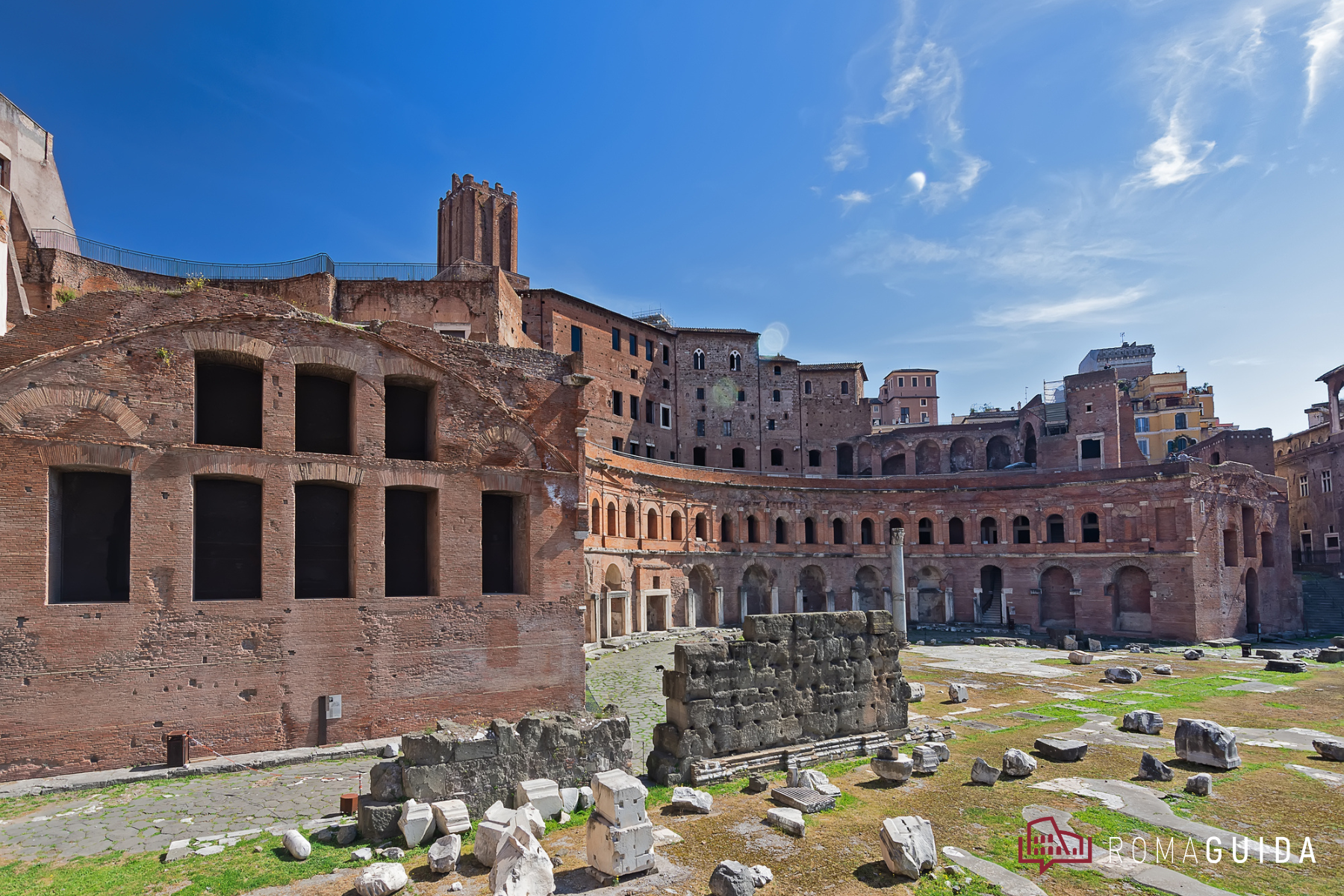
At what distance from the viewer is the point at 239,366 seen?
48.5 feet

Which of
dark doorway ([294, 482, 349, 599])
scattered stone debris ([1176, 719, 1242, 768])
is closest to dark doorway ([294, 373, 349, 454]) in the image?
dark doorway ([294, 482, 349, 599])

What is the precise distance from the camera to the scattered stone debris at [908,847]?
8.87 meters

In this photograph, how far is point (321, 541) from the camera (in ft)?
49.0

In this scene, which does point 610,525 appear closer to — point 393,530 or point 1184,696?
point 393,530

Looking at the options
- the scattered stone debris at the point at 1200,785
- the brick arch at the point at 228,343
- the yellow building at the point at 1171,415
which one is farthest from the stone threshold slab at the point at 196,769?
the yellow building at the point at 1171,415

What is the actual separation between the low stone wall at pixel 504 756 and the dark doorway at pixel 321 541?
510 centimetres

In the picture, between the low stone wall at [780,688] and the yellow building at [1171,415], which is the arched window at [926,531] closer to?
the yellow building at [1171,415]

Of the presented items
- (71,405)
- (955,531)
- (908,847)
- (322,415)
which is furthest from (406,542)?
(955,531)

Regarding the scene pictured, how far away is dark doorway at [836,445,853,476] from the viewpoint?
54.2m

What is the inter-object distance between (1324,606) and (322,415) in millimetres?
53301

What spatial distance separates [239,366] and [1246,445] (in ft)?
181

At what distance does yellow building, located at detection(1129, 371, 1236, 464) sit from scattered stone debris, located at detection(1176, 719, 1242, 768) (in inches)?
2084

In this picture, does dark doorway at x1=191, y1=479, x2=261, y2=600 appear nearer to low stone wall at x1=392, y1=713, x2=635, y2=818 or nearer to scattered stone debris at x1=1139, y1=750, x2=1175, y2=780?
low stone wall at x1=392, y1=713, x2=635, y2=818

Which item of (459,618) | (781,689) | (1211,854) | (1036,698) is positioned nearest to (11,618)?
(459,618)
